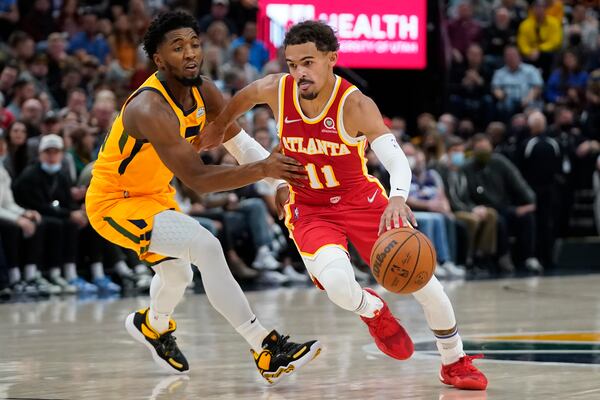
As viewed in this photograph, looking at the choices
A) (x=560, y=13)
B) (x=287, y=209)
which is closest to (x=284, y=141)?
(x=287, y=209)

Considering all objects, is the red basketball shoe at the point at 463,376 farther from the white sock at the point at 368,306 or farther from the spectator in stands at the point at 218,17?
the spectator in stands at the point at 218,17

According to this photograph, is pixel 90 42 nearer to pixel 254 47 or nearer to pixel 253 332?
pixel 254 47

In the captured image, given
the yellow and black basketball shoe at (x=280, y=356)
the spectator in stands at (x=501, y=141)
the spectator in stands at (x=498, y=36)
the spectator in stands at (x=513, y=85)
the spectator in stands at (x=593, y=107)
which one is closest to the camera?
the yellow and black basketball shoe at (x=280, y=356)

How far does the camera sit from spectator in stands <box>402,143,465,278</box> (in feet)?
42.9

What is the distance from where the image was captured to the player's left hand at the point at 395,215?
17.0 feet

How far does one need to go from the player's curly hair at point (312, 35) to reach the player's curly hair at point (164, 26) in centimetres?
49

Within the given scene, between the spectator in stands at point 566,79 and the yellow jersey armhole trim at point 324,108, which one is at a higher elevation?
the yellow jersey armhole trim at point 324,108

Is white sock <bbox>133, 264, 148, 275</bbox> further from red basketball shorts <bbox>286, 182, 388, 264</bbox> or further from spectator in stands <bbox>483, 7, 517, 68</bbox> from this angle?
spectator in stands <bbox>483, 7, 517, 68</bbox>

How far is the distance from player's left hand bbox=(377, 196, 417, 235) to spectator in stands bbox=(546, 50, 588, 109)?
38.7ft

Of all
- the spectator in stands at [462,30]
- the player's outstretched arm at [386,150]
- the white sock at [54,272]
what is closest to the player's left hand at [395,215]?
the player's outstretched arm at [386,150]

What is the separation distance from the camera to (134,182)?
595 centimetres

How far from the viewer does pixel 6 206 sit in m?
10.4

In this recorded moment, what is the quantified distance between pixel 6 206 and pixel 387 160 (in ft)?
18.9

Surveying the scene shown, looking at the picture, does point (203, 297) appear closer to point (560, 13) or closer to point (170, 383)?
point (170, 383)
